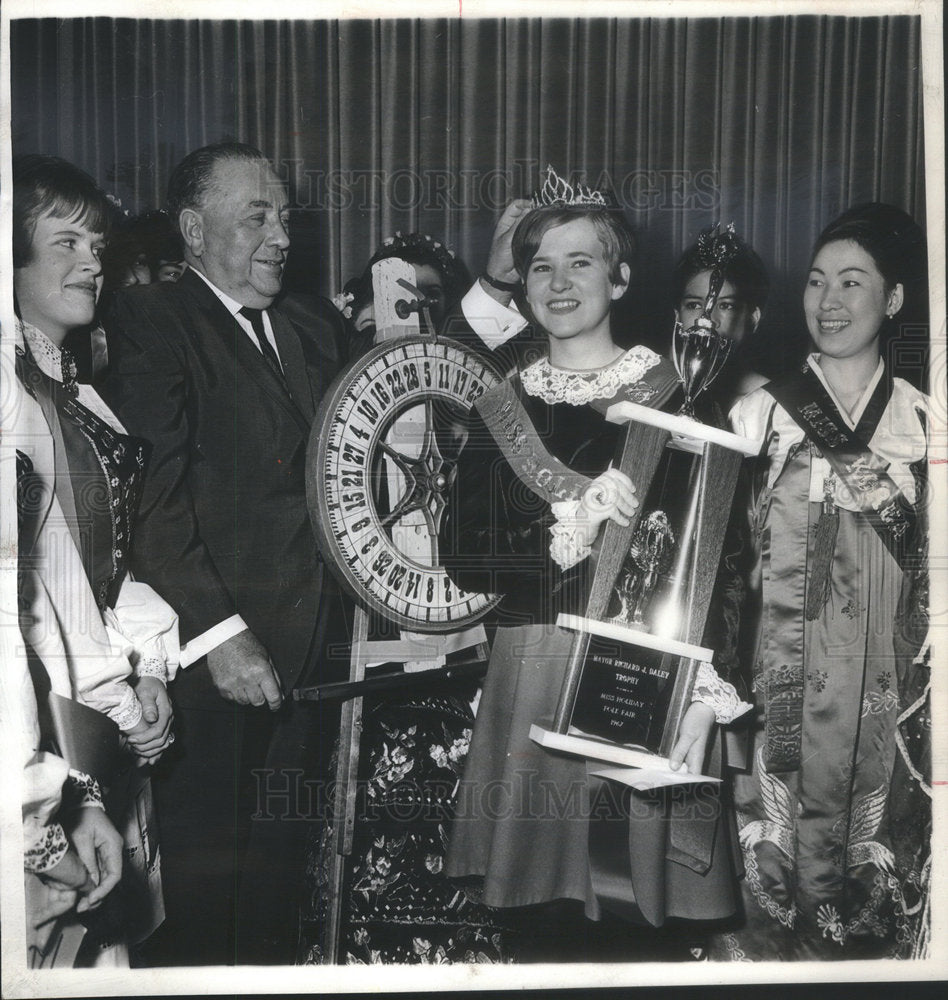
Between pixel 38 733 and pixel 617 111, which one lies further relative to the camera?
pixel 617 111

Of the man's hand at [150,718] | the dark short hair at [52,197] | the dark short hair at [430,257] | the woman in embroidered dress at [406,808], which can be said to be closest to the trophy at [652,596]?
the woman in embroidered dress at [406,808]

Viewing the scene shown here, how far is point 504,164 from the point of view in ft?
8.83

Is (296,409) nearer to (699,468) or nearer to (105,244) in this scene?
(105,244)

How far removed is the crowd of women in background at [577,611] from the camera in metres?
2.58

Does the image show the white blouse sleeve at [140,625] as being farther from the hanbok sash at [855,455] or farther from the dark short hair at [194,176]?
the hanbok sash at [855,455]

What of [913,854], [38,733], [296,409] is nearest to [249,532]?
[296,409]

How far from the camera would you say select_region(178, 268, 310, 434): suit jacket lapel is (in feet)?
8.58

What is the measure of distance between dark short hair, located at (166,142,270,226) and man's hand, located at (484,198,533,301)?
27.0 inches

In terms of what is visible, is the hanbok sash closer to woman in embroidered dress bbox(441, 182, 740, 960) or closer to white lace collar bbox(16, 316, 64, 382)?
woman in embroidered dress bbox(441, 182, 740, 960)

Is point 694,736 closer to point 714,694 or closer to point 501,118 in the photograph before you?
point 714,694

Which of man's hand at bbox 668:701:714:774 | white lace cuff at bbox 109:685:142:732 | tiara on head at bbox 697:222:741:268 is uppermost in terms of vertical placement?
tiara on head at bbox 697:222:741:268

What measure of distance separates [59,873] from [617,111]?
2411 mm

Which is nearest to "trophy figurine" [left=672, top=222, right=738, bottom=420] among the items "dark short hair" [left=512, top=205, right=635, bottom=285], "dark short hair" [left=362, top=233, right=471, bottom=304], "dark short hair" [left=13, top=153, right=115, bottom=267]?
"dark short hair" [left=512, top=205, right=635, bottom=285]

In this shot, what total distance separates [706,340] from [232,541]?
52.5 inches
